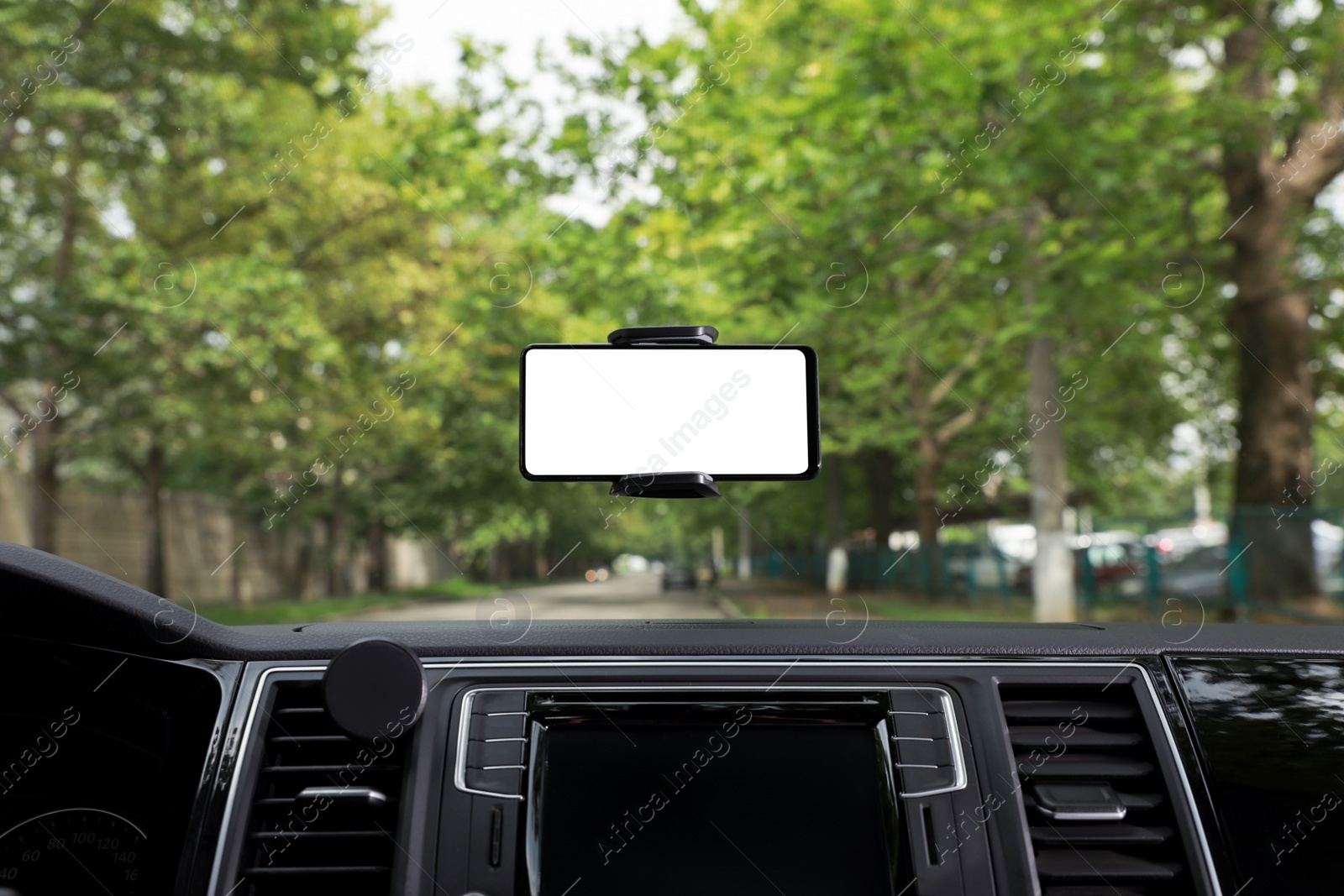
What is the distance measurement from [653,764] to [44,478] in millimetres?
16864

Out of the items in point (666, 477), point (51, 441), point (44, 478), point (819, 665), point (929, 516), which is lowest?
point (929, 516)

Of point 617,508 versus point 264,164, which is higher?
point 264,164

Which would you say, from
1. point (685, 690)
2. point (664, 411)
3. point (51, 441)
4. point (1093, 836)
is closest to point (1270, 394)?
point (1093, 836)

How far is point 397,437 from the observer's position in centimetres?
2270

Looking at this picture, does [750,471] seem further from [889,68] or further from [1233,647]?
[889,68]

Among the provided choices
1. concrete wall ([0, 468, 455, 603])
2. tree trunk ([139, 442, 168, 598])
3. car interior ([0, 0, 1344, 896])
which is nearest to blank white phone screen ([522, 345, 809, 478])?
car interior ([0, 0, 1344, 896])

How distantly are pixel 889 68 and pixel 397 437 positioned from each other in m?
16.4

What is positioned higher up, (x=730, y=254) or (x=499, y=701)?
(x=730, y=254)

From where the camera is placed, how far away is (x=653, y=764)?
184 centimetres

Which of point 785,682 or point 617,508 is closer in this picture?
point 785,682

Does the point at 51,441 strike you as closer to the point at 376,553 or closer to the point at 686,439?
the point at 686,439

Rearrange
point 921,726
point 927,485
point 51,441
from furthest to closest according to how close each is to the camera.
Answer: point 927,485, point 51,441, point 921,726

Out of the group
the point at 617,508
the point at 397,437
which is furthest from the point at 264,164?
the point at 617,508

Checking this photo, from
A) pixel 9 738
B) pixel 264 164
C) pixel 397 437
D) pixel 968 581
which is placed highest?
pixel 264 164
